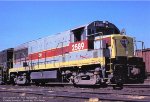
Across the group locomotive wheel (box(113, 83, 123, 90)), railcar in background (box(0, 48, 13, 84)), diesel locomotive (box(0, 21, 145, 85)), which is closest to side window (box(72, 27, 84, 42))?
diesel locomotive (box(0, 21, 145, 85))

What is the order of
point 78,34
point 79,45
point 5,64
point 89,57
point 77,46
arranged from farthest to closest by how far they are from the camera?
point 5,64 < point 78,34 < point 77,46 < point 79,45 < point 89,57

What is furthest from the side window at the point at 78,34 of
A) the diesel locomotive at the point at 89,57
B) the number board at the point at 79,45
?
the number board at the point at 79,45

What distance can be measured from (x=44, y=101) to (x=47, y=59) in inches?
412

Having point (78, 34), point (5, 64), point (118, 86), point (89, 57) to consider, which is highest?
point (78, 34)

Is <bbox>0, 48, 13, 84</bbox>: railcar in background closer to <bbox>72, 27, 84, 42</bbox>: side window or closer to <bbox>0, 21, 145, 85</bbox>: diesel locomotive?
<bbox>0, 21, 145, 85</bbox>: diesel locomotive

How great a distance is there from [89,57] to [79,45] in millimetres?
1081

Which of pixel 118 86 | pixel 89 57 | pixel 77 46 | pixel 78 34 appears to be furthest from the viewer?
pixel 78 34

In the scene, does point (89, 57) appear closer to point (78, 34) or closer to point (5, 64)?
point (78, 34)

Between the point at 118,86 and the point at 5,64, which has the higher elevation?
the point at 5,64

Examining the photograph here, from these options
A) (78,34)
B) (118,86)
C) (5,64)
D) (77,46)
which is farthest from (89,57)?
(5,64)

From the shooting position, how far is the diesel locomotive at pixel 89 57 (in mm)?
15026

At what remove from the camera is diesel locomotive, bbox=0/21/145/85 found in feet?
49.3

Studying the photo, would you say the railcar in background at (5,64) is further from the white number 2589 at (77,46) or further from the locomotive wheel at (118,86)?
the locomotive wheel at (118,86)

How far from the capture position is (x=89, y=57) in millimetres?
16078
